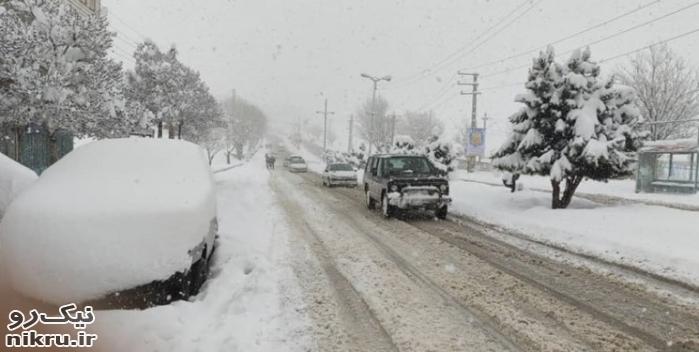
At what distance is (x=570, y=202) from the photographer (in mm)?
14117

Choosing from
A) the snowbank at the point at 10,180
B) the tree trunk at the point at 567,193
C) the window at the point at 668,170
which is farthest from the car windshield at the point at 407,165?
the window at the point at 668,170

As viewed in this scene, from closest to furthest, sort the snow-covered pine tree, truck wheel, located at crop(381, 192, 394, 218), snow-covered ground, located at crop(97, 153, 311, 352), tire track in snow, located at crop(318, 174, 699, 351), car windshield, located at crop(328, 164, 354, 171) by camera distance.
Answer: snow-covered ground, located at crop(97, 153, 311, 352)
tire track in snow, located at crop(318, 174, 699, 351)
the snow-covered pine tree
truck wheel, located at crop(381, 192, 394, 218)
car windshield, located at crop(328, 164, 354, 171)

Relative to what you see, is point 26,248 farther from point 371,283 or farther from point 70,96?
point 70,96

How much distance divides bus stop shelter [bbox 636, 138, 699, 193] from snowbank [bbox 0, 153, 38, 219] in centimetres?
2470

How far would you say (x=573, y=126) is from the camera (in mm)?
12344

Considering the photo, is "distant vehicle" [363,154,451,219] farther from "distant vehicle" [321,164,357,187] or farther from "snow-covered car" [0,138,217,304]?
"distant vehicle" [321,164,357,187]

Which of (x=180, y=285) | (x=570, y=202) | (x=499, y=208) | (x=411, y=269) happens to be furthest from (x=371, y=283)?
(x=570, y=202)

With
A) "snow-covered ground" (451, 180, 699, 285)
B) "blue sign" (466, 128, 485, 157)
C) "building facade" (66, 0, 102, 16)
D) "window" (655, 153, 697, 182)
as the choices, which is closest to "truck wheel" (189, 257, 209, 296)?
"snow-covered ground" (451, 180, 699, 285)

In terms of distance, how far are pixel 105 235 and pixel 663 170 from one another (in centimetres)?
2837

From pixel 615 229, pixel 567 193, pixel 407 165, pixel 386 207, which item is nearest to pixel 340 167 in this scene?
pixel 407 165

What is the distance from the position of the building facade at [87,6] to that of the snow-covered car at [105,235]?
916 inches

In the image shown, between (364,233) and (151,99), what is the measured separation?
1751 cm

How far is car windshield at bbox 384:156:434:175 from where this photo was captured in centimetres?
1357

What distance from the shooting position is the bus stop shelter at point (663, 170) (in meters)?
22.4
